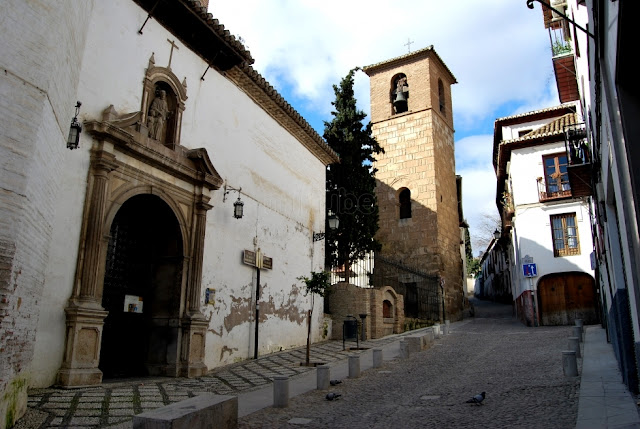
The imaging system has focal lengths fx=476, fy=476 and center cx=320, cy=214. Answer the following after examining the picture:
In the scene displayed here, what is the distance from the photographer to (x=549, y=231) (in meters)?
18.0

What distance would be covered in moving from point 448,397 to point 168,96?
23.8 ft

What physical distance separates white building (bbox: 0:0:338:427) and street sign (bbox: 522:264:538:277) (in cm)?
926

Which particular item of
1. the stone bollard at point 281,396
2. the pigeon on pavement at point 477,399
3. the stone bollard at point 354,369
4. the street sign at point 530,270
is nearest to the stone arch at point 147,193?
the stone bollard at point 281,396

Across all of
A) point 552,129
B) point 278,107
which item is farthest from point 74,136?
point 552,129

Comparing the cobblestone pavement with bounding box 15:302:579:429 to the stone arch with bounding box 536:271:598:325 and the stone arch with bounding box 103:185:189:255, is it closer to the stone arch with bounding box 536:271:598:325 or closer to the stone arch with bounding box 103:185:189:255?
the stone arch with bounding box 103:185:189:255

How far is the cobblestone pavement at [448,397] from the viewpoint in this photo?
207 inches

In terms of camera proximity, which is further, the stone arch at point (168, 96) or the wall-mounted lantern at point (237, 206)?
the wall-mounted lantern at point (237, 206)

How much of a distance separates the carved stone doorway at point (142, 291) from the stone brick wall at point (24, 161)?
2871mm

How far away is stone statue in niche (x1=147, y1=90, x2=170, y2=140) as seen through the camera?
8.63 m

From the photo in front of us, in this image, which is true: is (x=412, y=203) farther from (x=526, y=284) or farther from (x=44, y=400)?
(x=44, y=400)

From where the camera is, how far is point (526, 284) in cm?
1833

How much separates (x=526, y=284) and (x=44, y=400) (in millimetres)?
16940

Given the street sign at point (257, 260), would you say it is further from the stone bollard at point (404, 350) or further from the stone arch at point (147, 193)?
the stone bollard at point (404, 350)

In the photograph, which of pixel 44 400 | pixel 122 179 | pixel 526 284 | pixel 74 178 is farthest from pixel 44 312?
pixel 526 284
